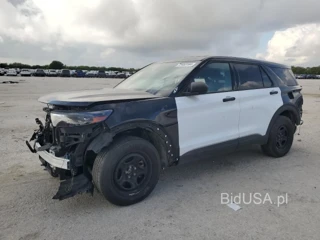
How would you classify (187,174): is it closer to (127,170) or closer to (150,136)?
(150,136)

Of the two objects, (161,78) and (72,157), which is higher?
(161,78)

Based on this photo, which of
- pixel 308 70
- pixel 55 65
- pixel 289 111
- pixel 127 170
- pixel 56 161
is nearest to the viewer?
pixel 56 161

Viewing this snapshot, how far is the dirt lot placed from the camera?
286cm

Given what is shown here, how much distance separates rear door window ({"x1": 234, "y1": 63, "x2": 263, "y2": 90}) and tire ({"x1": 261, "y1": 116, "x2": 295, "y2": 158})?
862mm

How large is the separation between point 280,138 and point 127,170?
10.8ft

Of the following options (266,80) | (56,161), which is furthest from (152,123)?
(266,80)

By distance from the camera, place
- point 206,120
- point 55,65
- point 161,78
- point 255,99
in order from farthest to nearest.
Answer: point 55,65 → point 255,99 → point 161,78 → point 206,120

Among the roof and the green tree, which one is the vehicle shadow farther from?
the green tree

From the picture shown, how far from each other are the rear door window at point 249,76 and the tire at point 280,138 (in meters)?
0.86

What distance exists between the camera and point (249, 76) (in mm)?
4699

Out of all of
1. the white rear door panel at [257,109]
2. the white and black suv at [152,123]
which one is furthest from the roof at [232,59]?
the white rear door panel at [257,109]

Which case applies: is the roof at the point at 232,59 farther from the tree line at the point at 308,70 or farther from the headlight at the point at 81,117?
the tree line at the point at 308,70

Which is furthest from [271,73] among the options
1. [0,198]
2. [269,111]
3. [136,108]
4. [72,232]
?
[0,198]

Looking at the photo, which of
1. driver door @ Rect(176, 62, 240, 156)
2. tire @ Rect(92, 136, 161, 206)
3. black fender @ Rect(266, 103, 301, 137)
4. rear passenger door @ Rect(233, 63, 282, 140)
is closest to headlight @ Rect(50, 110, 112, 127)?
tire @ Rect(92, 136, 161, 206)
